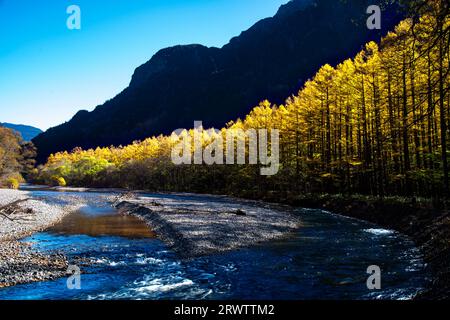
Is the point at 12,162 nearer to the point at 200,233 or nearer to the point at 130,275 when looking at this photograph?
the point at 200,233

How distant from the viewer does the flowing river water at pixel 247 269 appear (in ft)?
40.6

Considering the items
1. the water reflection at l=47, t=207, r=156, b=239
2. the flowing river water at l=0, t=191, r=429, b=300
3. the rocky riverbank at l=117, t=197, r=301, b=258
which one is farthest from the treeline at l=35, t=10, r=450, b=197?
the water reflection at l=47, t=207, r=156, b=239

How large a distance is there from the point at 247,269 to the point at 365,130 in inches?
1096

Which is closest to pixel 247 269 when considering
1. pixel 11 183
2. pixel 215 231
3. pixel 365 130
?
pixel 215 231

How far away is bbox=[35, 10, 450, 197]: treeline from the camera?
81.2ft

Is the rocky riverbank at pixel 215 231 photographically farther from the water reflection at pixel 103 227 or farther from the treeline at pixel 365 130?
the treeline at pixel 365 130

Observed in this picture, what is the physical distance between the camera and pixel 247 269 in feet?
51.1

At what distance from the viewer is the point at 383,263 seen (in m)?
16.0

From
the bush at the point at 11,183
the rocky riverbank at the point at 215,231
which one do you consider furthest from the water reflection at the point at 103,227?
the bush at the point at 11,183

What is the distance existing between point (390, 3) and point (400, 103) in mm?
25374

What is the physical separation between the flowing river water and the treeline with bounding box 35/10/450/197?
251 inches

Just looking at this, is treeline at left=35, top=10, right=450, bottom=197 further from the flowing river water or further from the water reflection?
the water reflection

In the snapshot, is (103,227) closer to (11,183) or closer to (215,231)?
(215,231)

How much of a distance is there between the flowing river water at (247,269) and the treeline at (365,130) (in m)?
6.38
